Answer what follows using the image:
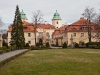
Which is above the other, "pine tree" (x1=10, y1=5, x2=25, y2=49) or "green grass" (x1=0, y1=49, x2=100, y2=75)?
"pine tree" (x1=10, y1=5, x2=25, y2=49)

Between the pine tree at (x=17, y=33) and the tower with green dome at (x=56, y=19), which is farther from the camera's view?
the tower with green dome at (x=56, y=19)

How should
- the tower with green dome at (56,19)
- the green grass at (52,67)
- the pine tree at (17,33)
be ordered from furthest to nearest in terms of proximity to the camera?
1. the tower with green dome at (56,19)
2. the pine tree at (17,33)
3. the green grass at (52,67)

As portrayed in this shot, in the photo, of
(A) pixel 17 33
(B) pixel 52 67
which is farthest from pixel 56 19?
(B) pixel 52 67

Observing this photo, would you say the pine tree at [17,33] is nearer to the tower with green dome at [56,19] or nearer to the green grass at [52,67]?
the green grass at [52,67]

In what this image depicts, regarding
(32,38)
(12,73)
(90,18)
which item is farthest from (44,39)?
(12,73)

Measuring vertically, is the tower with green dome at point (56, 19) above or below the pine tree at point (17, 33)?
above

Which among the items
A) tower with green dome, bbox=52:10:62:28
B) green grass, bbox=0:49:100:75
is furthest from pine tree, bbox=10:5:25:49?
tower with green dome, bbox=52:10:62:28

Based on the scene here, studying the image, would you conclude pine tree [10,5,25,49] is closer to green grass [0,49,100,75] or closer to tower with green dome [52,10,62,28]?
green grass [0,49,100,75]

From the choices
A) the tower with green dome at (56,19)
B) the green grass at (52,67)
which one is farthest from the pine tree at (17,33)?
the tower with green dome at (56,19)

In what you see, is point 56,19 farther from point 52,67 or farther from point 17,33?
point 52,67

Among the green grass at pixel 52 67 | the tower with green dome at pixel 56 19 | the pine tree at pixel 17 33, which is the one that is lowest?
the green grass at pixel 52 67

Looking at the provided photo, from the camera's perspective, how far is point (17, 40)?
54594 millimetres

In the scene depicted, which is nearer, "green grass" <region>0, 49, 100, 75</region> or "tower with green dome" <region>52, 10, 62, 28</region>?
"green grass" <region>0, 49, 100, 75</region>

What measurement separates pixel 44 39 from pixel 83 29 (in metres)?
17.8
